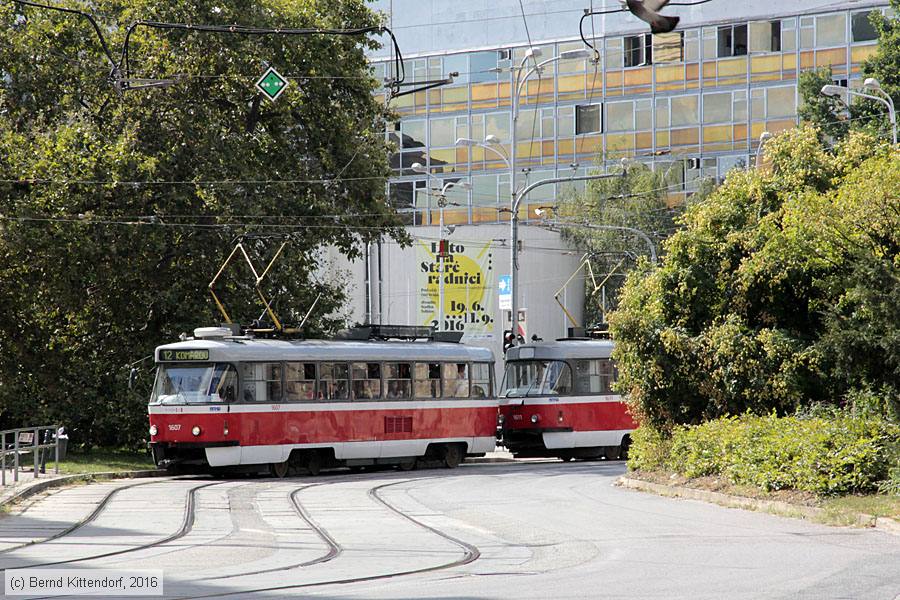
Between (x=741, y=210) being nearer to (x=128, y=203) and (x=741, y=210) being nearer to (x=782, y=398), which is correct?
(x=782, y=398)

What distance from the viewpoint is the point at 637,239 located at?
6581 cm

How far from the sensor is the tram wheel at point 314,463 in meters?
30.0

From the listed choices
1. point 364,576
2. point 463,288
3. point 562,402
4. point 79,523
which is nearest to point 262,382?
point 562,402

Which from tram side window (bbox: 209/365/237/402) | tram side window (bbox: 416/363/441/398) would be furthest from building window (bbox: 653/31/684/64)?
tram side window (bbox: 209/365/237/402)

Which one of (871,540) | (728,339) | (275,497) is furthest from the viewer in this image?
(728,339)

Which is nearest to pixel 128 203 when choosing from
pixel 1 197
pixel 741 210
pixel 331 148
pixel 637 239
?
pixel 1 197

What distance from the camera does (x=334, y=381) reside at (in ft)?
98.4

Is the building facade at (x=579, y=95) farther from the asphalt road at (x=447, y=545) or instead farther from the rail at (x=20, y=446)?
the asphalt road at (x=447, y=545)

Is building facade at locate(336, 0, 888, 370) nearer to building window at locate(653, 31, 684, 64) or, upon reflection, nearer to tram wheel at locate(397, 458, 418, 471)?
building window at locate(653, 31, 684, 64)

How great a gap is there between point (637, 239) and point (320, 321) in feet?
107

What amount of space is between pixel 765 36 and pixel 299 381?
122 ft

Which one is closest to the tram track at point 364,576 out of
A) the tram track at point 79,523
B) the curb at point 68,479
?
the tram track at point 79,523

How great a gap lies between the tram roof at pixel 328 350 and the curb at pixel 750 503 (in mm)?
7970

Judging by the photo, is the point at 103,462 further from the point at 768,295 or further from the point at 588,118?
the point at 588,118
